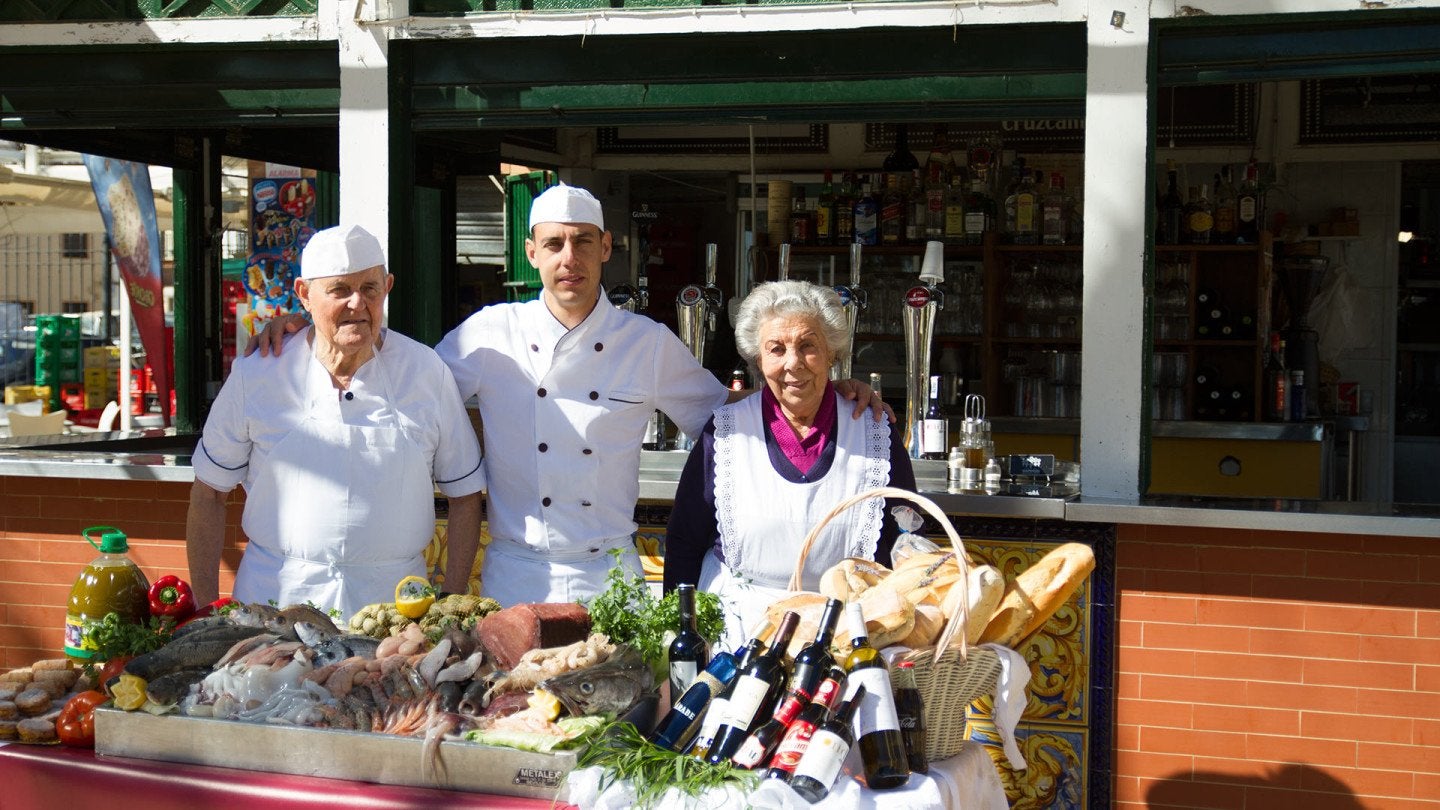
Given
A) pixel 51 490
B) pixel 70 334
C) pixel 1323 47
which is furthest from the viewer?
pixel 70 334

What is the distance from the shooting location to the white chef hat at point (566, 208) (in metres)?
3.45

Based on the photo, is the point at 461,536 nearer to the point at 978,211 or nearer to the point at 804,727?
the point at 804,727

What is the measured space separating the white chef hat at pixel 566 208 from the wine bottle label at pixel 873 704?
1486 mm

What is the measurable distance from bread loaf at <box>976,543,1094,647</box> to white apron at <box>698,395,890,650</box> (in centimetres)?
46

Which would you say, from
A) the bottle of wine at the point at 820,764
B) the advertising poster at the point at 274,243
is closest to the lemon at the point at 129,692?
the bottle of wine at the point at 820,764

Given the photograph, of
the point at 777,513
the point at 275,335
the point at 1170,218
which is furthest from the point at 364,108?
the point at 1170,218

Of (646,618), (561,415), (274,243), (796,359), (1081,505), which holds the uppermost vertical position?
(274,243)

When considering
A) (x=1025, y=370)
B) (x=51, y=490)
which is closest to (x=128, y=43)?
(x=51, y=490)

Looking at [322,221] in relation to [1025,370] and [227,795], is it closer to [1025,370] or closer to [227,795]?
[1025,370]

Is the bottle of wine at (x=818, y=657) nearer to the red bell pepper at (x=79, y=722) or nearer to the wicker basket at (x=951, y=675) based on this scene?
the wicker basket at (x=951, y=675)

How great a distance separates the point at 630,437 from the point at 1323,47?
2380 mm

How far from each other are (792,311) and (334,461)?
115 cm

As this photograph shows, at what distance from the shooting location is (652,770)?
2330mm

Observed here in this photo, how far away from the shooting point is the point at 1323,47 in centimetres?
421
